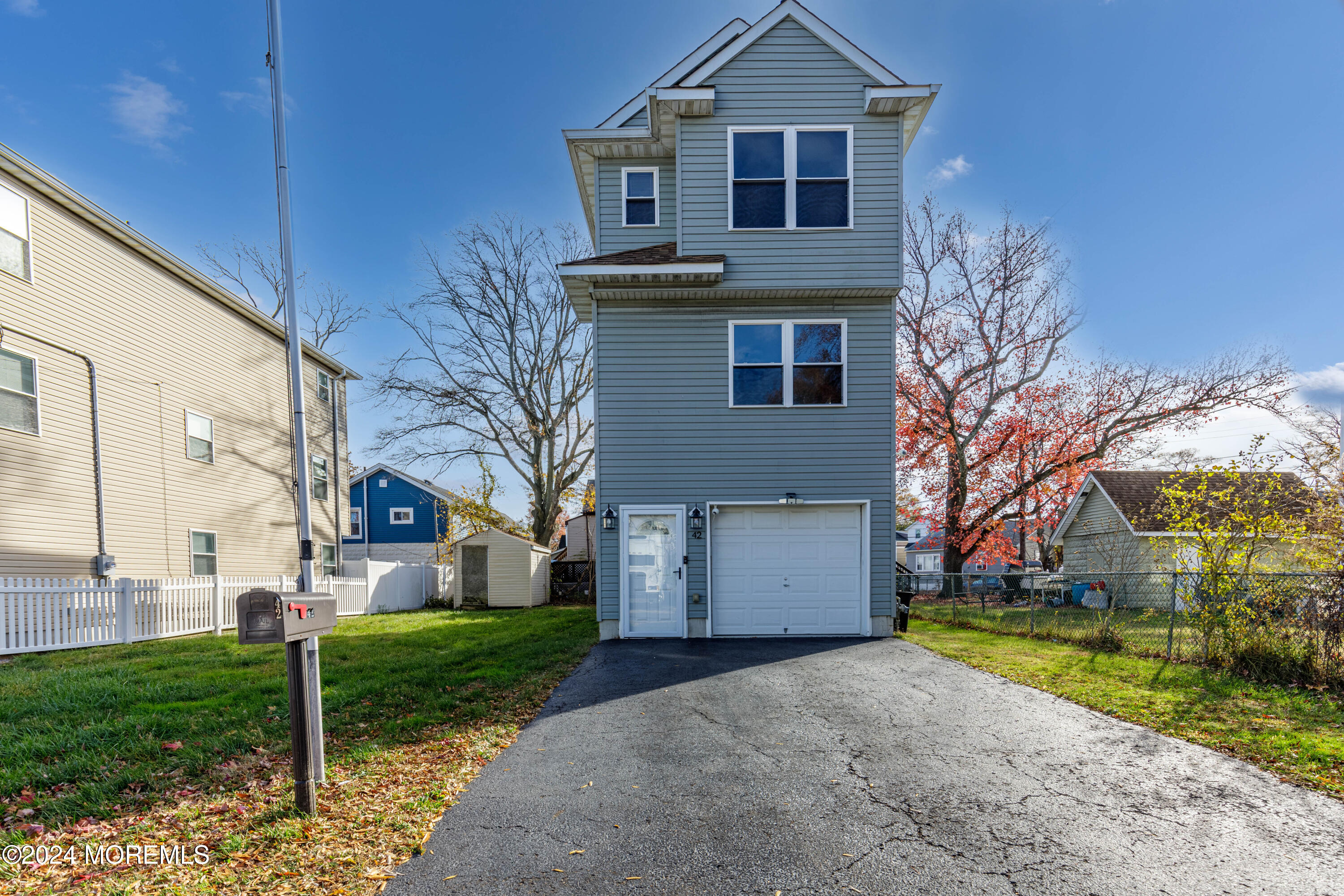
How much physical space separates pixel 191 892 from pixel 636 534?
7882mm

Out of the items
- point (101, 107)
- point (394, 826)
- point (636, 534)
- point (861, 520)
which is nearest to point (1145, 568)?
point (861, 520)

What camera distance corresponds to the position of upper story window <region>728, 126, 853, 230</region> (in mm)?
10594

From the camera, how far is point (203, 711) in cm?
575

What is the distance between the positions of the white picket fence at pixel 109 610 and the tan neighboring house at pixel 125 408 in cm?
113

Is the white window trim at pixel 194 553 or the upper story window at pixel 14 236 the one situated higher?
the upper story window at pixel 14 236

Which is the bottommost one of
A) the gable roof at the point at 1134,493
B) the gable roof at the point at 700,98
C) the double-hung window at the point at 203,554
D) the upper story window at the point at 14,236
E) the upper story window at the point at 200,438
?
the double-hung window at the point at 203,554

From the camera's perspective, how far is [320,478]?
19.2m

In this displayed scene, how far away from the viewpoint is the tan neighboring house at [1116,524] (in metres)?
19.6

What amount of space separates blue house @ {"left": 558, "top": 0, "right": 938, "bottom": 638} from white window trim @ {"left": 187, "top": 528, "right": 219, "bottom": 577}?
955cm

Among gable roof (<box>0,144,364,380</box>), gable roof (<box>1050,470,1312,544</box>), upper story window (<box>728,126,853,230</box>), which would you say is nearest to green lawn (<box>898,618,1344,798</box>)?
upper story window (<box>728,126,853,230</box>)

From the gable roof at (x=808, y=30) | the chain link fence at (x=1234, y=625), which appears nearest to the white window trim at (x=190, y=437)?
the gable roof at (x=808, y=30)

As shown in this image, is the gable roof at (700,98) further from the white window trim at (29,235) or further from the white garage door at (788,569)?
the white window trim at (29,235)

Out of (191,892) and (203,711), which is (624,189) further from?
(191,892)

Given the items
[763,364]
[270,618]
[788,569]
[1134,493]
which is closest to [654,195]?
[763,364]
